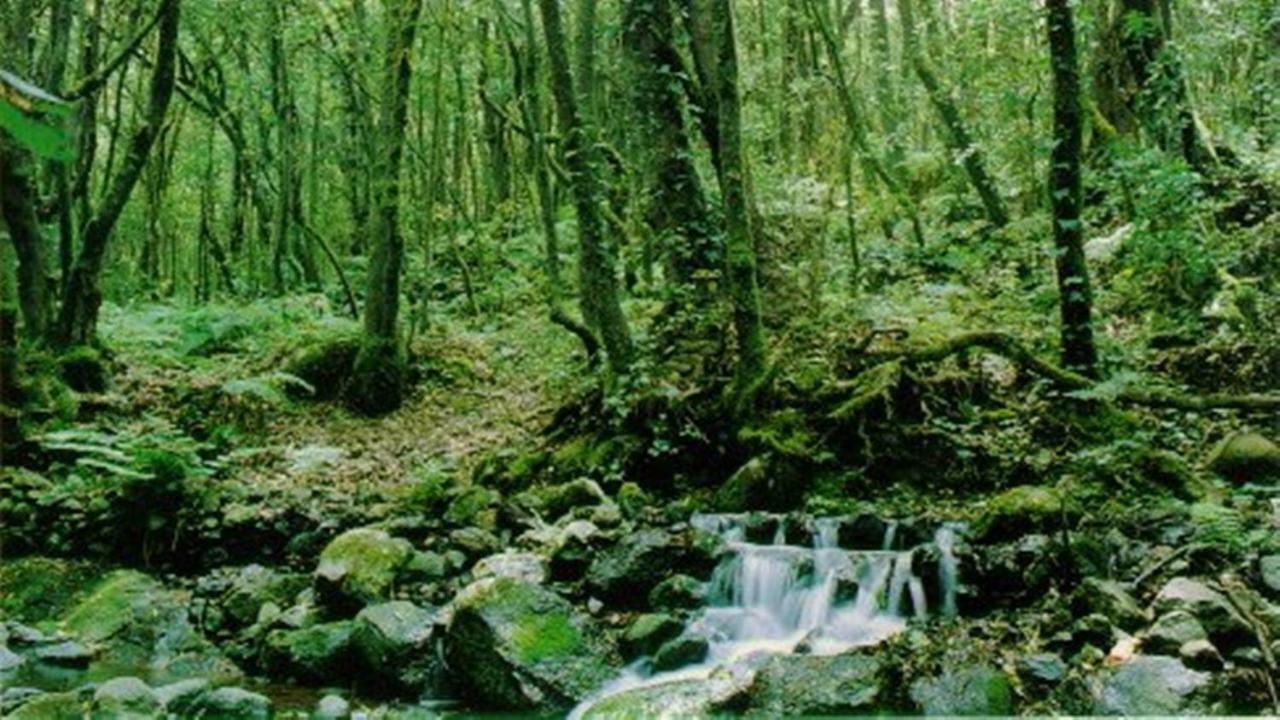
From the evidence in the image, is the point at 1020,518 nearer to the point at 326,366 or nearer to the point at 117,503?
the point at 117,503

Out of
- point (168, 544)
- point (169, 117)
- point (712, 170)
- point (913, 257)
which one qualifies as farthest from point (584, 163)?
point (169, 117)

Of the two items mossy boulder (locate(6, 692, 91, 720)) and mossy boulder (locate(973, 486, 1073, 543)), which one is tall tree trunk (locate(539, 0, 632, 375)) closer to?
mossy boulder (locate(973, 486, 1073, 543))

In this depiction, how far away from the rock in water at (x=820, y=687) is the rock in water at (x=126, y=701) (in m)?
3.02

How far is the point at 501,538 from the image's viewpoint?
864cm

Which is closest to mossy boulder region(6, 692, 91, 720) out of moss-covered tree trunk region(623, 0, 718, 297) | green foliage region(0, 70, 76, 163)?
green foliage region(0, 70, 76, 163)

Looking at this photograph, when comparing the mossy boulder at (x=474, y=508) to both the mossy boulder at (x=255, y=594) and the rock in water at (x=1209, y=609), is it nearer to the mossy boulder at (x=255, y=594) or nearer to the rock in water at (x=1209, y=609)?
the mossy boulder at (x=255, y=594)

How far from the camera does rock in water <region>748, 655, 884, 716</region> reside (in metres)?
5.58

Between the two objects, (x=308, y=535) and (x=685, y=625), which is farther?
(x=308, y=535)

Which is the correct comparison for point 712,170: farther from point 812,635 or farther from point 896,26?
point 896,26

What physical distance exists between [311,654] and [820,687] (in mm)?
3141

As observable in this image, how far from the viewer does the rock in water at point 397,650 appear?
6.54m

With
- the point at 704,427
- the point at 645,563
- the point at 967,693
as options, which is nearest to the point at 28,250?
the point at 704,427

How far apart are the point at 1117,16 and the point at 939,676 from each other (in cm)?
1047

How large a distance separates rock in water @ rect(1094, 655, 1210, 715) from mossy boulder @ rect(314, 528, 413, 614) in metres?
4.63
